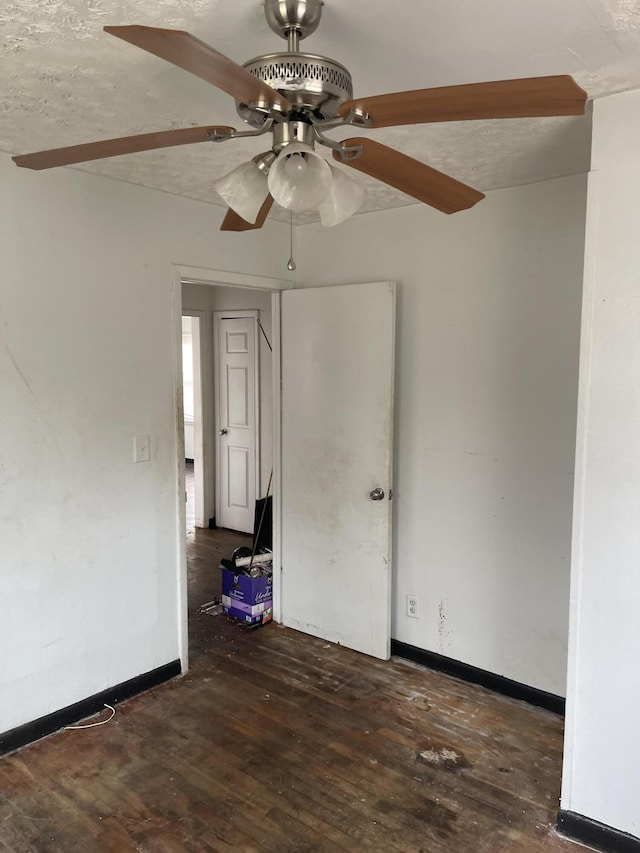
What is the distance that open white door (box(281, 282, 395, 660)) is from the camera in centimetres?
306

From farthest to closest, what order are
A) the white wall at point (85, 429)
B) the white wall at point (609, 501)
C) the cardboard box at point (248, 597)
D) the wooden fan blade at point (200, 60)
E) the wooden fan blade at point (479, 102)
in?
the cardboard box at point (248, 597) → the white wall at point (85, 429) → the white wall at point (609, 501) → the wooden fan blade at point (479, 102) → the wooden fan blade at point (200, 60)

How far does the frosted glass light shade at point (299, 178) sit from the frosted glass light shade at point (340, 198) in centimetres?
5

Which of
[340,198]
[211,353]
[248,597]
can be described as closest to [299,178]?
[340,198]

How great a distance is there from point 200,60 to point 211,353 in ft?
15.2

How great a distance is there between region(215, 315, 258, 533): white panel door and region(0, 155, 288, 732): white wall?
2.18m

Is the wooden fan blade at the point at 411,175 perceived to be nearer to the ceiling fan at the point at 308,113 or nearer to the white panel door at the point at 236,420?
the ceiling fan at the point at 308,113

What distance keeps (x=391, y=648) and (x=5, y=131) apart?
2.91 meters

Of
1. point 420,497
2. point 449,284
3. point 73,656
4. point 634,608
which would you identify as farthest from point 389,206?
point 73,656

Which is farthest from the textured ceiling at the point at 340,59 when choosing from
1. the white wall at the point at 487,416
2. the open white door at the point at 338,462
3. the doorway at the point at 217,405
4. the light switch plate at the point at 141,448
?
the doorway at the point at 217,405

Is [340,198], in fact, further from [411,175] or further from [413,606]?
[413,606]

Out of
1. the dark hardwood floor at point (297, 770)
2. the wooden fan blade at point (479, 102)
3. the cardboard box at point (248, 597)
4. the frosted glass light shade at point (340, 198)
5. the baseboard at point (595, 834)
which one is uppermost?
the wooden fan blade at point (479, 102)

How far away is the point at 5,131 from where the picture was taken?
6.79 ft

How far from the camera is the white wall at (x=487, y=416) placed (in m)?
2.63

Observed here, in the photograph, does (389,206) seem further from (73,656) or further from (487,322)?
(73,656)
